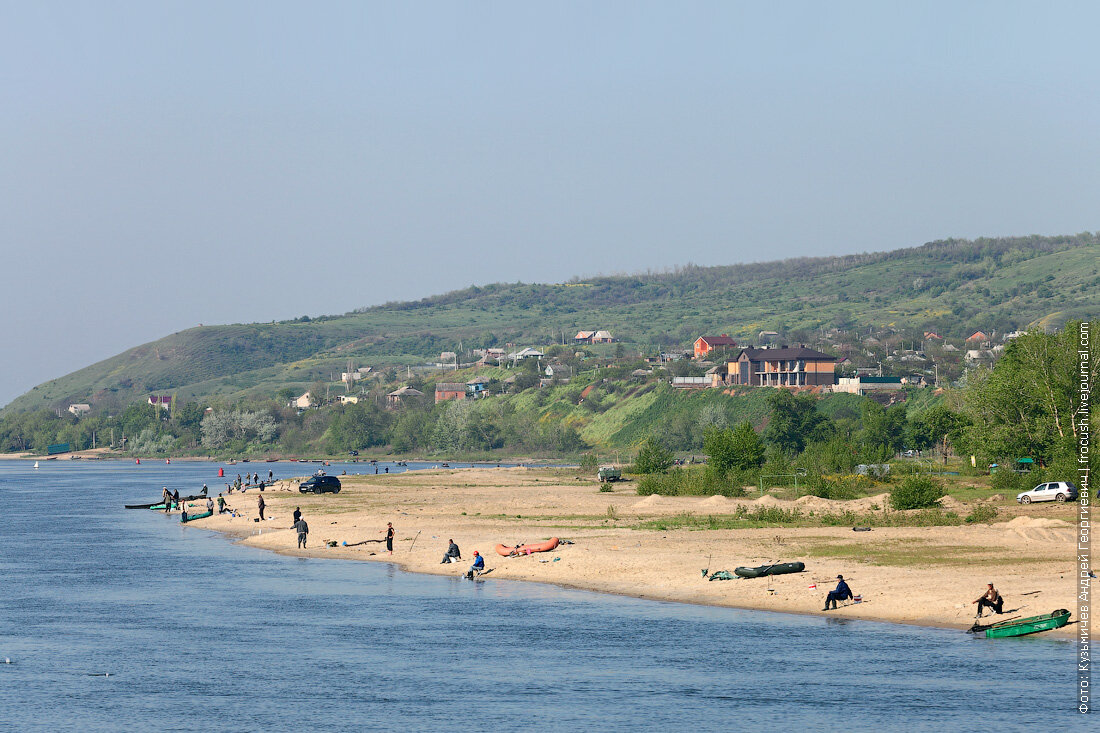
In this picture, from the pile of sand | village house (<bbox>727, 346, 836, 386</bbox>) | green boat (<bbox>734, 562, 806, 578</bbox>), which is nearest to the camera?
green boat (<bbox>734, 562, 806, 578</bbox>)

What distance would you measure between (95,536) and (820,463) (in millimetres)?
56122

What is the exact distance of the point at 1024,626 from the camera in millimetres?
37969

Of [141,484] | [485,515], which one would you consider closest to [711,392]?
[141,484]

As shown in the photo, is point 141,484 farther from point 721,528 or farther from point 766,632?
point 766,632

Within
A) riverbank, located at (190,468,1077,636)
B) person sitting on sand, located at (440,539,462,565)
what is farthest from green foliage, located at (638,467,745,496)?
person sitting on sand, located at (440,539,462,565)

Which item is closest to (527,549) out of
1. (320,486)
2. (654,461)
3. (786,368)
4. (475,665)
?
(475,665)

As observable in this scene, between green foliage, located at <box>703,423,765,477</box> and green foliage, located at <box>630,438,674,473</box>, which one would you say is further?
green foliage, located at <box>630,438,674,473</box>

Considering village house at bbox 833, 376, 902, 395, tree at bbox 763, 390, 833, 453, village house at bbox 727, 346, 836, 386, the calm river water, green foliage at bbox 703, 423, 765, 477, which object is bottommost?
the calm river water

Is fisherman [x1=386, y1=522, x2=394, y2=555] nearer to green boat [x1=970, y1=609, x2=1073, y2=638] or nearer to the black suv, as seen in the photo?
green boat [x1=970, y1=609, x2=1073, y2=638]

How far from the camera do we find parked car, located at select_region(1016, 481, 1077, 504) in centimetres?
7081

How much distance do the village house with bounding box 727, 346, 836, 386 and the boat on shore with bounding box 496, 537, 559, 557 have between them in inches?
5417

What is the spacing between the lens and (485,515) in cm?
7888

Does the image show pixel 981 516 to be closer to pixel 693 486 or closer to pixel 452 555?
pixel 452 555

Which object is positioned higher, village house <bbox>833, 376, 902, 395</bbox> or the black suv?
village house <bbox>833, 376, 902, 395</bbox>
